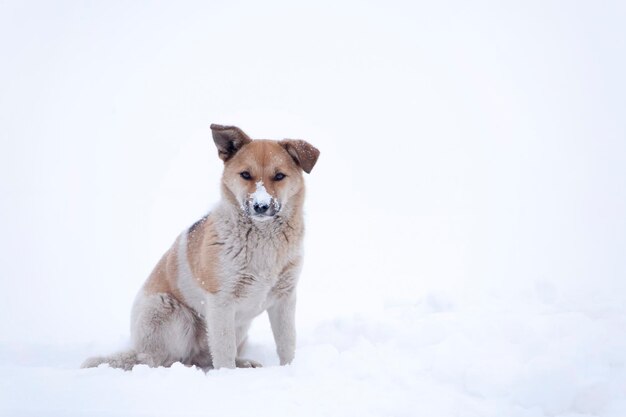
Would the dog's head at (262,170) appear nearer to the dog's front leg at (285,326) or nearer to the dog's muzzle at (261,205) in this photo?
the dog's muzzle at (261,205)

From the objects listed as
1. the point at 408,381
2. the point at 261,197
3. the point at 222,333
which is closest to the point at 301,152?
the point at 261,197

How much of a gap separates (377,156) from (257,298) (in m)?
62.9

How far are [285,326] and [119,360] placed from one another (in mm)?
1454

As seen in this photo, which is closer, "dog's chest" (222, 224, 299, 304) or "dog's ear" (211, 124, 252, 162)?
"dog's chest" (222, 224, 299, 304)

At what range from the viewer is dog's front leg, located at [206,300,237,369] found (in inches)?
186

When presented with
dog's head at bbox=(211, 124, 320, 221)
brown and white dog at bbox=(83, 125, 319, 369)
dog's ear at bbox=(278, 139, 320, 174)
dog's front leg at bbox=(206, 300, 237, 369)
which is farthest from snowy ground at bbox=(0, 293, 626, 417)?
dog's ear at bbox=(278, 139, 320, 174)

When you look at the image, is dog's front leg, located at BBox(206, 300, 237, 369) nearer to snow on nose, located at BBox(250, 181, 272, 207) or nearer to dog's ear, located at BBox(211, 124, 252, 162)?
snow on nose, located at BBox(250, 181, 272, 207)

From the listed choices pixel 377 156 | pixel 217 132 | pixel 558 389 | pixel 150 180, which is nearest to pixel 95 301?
pixel 217 132

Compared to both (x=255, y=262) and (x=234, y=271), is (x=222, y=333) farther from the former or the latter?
(x=255, y=262)

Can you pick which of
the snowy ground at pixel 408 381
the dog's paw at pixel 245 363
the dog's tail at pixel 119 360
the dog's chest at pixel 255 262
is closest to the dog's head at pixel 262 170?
the dog's chest at pixel 255 262

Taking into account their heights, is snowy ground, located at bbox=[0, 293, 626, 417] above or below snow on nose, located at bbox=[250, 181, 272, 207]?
below

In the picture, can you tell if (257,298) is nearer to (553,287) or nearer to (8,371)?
(8,371)

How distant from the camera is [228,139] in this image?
5117mm

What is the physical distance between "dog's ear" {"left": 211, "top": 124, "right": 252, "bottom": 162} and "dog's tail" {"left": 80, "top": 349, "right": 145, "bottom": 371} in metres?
1.94
